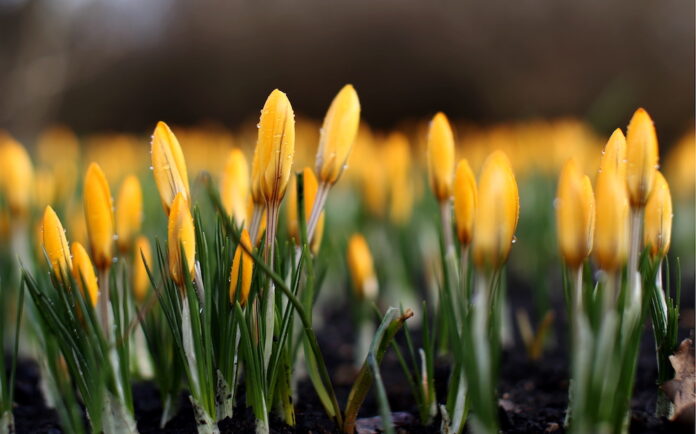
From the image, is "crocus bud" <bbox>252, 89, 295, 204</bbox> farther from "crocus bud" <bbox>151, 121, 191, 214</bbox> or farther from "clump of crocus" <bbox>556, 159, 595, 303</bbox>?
"clump of crocus" <bbox>556, 159, 595, 303</bbox>

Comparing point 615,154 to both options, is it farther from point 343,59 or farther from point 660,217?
point 343,59

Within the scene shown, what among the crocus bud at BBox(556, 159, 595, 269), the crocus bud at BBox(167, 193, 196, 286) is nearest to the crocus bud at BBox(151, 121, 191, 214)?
the crocus bud at BBox(167, 193, 196, 286)

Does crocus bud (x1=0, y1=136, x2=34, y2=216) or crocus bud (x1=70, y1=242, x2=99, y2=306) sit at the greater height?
crocus bud (x1=0, y1=136, x2=34, y2=216)

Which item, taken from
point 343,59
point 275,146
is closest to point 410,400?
point 275,146

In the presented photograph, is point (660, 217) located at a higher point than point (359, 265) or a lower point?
higher

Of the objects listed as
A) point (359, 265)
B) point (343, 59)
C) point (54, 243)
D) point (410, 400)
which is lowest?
point (410, 400)

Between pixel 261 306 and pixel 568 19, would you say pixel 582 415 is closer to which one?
pixel 261 306

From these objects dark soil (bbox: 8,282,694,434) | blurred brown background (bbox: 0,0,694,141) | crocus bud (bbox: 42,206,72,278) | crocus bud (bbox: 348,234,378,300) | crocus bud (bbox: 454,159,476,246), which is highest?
blurred brown background (bbox: 0,0,694,141)
